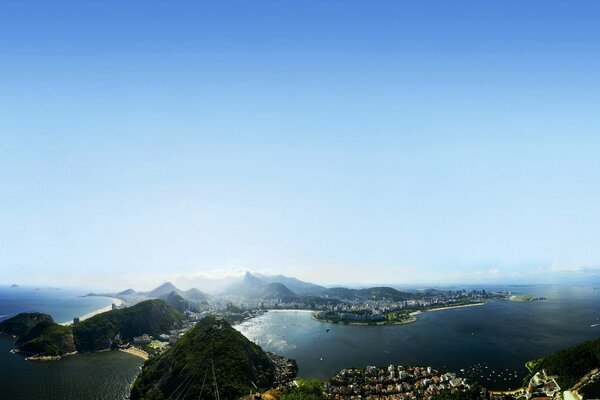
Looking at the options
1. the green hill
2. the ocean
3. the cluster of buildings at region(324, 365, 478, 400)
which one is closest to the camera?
the cluster of buildings at region(324, 365, 478, 400)

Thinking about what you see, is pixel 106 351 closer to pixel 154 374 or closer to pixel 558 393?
pixel 154 374

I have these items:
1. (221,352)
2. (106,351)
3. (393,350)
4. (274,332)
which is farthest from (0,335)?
(393,350)

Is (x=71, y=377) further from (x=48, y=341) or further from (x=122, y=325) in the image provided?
(x=122, y=325)

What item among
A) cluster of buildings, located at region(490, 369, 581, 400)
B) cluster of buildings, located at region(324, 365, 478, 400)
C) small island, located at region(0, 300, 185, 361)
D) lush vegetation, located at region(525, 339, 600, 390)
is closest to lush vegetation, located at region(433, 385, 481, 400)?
cluster of buildings, located at region(324, 365, 478, 400)

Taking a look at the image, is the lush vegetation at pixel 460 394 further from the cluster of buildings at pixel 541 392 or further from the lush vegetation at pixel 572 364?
the lush vegetation at pixel 572 364

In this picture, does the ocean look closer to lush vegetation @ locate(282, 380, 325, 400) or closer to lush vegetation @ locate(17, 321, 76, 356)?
lush vegetation @ locate(17, 321, 76, 356)

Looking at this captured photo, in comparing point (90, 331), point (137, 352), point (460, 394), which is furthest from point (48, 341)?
point (460, 394)
